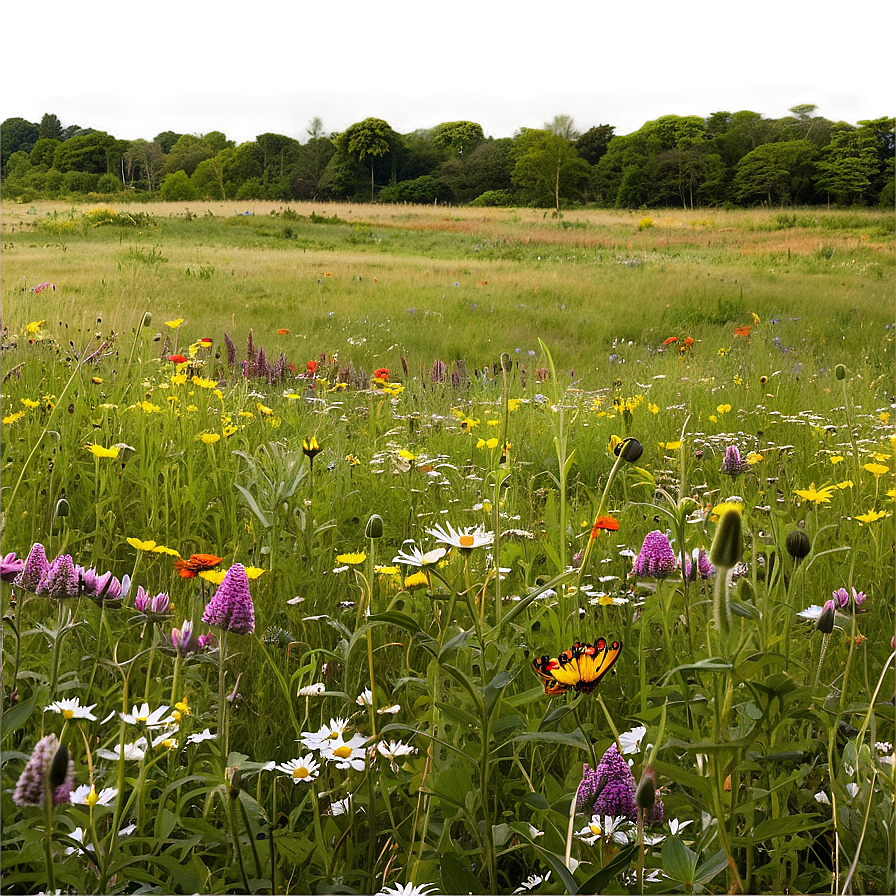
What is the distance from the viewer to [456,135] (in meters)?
4.23

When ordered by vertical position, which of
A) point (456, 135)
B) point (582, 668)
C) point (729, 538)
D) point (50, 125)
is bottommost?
point (582, 668)

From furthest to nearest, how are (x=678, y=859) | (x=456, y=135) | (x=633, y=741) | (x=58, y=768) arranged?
(x=456, y=135) < (x=633, y=741) < (x=678, y=859) < (x=58, y=768)

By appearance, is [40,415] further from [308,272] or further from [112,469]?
[308,272]

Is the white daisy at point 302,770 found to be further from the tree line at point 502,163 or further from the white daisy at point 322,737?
the tree line at point 502,163

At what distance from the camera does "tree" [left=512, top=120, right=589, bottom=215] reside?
448cm

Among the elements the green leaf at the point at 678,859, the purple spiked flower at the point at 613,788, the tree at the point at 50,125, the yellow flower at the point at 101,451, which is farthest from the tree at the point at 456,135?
the green leaf at the point at 678,859

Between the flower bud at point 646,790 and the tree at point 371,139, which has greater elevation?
the tree at point 371,139

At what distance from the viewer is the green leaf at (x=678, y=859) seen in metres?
0.71

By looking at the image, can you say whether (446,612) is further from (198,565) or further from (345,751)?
(198,565)

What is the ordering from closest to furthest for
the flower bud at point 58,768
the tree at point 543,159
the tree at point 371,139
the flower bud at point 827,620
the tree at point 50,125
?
the flower bud at point 58,768, the flower bud at point 827,620, the tree at point 50,125, the tree at point 543,159, the tree at point 371,139

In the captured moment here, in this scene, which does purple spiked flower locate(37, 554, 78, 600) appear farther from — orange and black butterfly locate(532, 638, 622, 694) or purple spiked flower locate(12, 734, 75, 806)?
orange and black butterfly locate(532, 638, 622, 694)

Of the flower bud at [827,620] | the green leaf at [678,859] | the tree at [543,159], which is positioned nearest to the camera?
the green leaf at [678,859]

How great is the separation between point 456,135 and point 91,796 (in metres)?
4.14

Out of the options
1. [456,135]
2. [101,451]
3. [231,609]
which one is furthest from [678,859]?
[456,135]
